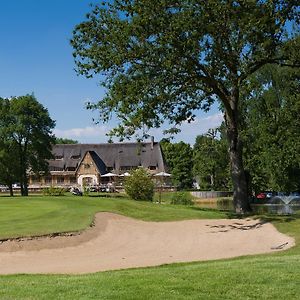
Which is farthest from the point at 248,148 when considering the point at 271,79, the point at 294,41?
the point at 294,41

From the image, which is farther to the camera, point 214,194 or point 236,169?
point 214,194

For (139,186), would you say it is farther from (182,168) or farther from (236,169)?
(182,168)

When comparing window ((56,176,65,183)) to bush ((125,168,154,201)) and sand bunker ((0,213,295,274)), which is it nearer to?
bush ((125,168,154,201))

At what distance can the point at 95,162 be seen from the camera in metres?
108

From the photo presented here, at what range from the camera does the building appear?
4224 inches

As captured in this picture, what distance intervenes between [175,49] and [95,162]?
3376 inches

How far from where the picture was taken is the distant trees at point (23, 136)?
64562mm

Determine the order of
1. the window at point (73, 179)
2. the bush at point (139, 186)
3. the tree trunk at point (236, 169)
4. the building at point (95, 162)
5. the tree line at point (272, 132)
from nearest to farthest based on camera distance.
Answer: the tree trunk at point (236, 169) → the bush at point (139, 186) → the tree line at point (272, 132) → the building at point (95, 162) → the window at point (73, 179)

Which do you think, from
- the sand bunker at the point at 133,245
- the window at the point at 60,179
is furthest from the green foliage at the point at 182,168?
the sand bunker at the point at 133,245

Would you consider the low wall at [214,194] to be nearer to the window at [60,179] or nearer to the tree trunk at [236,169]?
the window at [60,179]

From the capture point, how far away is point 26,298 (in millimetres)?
7773

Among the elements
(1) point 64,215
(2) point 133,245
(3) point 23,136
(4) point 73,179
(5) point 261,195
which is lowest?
(2) point 133,245

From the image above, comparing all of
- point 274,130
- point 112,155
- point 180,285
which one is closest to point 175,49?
point 180,285

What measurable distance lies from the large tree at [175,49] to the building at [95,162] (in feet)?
259
